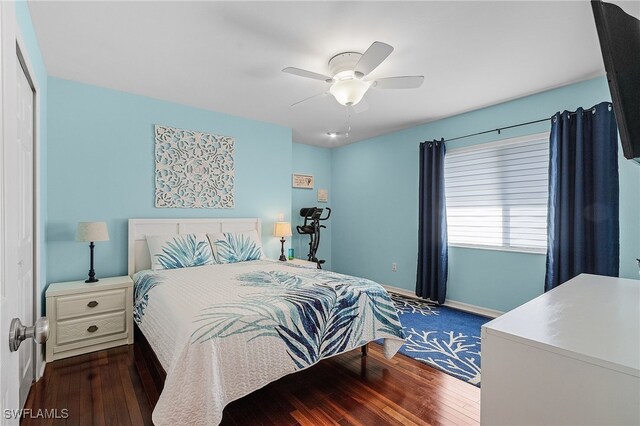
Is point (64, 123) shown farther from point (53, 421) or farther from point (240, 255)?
point (53, 421)

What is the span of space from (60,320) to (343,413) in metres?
2.40

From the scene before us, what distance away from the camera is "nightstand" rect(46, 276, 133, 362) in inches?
96.5

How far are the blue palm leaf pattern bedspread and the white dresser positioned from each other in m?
1.17

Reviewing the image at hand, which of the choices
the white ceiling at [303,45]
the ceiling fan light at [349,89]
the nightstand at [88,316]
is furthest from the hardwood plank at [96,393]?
the ceiling fan light at [349,89]

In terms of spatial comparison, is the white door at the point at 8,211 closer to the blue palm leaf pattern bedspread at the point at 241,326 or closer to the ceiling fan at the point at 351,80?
the blue palm leaf pattern bedspread at the point at 241,326

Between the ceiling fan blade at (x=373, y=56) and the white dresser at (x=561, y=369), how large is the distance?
5.21 ft

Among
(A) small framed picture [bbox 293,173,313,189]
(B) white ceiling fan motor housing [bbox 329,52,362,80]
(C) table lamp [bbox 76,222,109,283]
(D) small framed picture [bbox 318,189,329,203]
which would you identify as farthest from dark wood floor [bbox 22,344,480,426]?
(D) small framed picture [bbox 318,189,329,203]

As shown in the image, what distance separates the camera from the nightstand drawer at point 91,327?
248 centimetres

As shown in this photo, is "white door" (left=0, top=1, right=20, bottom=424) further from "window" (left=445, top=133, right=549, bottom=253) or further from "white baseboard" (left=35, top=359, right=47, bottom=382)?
"window" (left=445, top=133, right=549, bottom=253)

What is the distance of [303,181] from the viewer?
17.8 ft

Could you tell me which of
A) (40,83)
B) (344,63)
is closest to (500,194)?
(344,63)

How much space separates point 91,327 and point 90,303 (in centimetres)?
21

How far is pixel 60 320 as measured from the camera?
8.09 feet

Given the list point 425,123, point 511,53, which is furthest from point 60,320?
point 425,123
